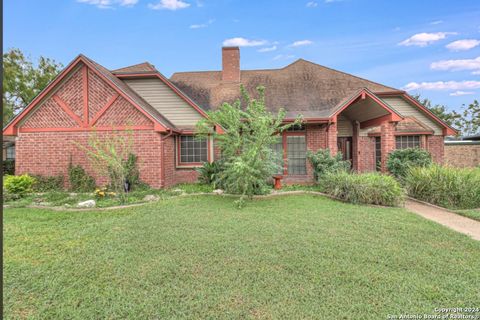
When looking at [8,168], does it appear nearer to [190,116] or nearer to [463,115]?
[190,116]

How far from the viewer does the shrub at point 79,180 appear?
31.4ft

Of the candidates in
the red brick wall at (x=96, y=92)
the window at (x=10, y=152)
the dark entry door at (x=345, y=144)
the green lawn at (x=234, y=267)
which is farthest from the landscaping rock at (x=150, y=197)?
the window at (x=10, y=152)

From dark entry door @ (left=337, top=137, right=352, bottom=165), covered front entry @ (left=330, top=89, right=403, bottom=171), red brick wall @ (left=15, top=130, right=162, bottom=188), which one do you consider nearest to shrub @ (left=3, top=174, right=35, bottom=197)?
red brick wall @ (left=15, top=130, right=162, bottom=188)

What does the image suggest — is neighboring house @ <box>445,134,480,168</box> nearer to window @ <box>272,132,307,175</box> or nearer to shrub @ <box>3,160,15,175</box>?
window @ <box>272,132,307,175</box>

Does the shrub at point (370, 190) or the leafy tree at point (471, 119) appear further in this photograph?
the leafy tree at point (471, 119)

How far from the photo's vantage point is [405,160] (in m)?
10.1

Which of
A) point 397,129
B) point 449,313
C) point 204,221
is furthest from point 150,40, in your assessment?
point 449,313

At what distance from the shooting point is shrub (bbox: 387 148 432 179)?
32.5 ft

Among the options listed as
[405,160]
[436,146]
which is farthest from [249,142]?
[436,146]

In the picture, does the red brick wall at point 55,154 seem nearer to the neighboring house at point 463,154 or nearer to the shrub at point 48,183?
the shrub at point 48,183

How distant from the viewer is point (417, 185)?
856cm

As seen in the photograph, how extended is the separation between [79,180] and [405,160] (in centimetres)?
1271

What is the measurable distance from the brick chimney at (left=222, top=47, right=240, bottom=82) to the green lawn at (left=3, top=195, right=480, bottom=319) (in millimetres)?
10407

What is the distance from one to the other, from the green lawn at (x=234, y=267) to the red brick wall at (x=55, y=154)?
12.7 feet
